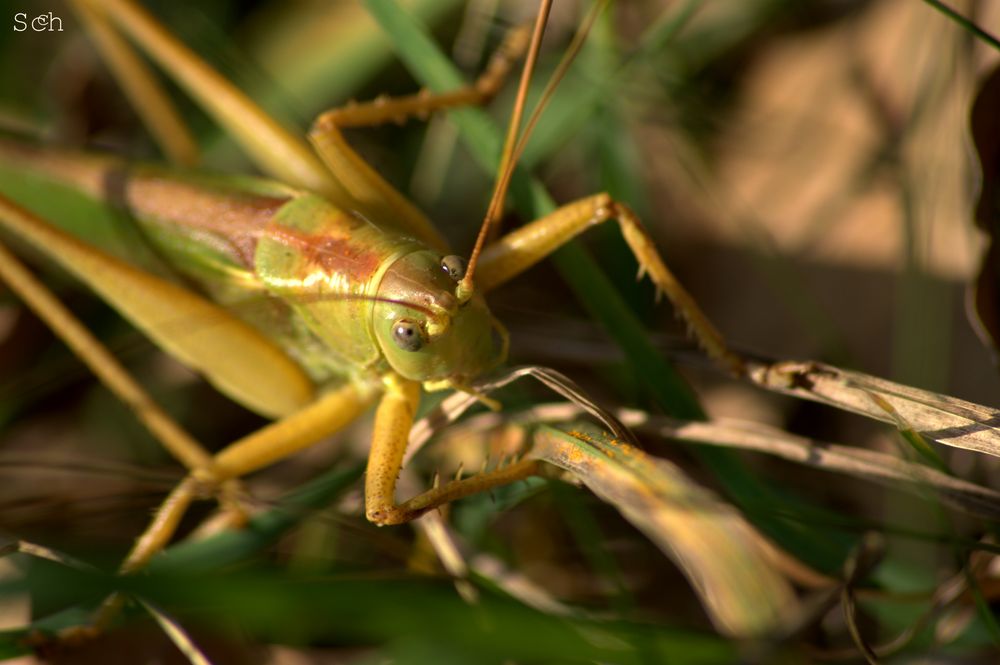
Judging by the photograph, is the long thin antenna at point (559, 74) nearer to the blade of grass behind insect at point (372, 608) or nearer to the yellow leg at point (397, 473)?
the yellow leg at point (397, 473)

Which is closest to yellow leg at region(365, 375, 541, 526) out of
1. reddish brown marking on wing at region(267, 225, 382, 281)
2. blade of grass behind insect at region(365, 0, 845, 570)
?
reddish brown marking on wing at region(267, 225, 382, 281)

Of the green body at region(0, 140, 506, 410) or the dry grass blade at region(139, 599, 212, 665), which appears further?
the green body at region(0, 140, 506, 410)

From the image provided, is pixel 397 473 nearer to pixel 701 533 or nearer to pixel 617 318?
pixel 617 318

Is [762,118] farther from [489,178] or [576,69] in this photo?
[489,178]

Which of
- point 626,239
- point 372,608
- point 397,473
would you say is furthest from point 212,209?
point 372,608

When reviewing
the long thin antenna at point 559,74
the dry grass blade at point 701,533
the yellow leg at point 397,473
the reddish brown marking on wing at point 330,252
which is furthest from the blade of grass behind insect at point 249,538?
the long thin antenna at point 559,74

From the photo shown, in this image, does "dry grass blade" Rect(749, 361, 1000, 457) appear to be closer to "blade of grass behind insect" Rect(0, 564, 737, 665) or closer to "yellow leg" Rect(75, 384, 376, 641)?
"blade of grass behind insect" Rect(0, 564, 737, 665)
